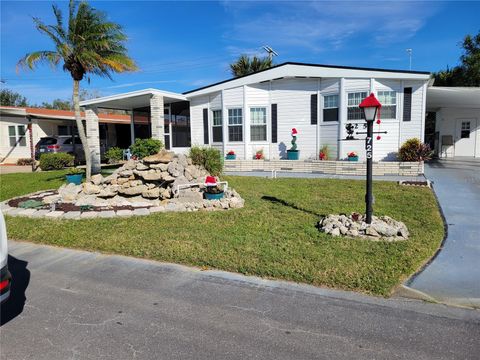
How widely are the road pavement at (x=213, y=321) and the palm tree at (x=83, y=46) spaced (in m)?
7.62

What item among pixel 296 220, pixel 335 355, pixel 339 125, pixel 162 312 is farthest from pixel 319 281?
pixel 339 125

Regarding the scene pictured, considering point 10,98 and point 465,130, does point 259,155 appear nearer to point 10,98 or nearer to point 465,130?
point 465,130

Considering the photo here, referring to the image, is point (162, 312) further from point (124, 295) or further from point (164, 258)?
point (164, 258)

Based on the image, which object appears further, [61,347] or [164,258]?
[164,258]

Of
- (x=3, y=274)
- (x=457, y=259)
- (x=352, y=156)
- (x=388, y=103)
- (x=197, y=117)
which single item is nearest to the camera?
(x=3, y=274)

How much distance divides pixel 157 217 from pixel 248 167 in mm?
8212

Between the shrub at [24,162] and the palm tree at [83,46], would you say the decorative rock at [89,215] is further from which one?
the shrub at [24,162]

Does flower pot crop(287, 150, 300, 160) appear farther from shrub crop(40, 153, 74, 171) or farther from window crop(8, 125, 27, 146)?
window crop(8, 125, 27, 146)

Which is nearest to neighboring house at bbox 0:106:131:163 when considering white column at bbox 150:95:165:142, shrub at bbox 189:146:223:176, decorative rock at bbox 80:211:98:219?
white column at bbox 150:95:165:142

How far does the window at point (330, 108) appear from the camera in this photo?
14.3 metres

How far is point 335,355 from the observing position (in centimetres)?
276

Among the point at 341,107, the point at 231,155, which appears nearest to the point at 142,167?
the point at 231,155

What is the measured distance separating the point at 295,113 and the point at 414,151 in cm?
502

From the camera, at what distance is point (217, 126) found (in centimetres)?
1653
